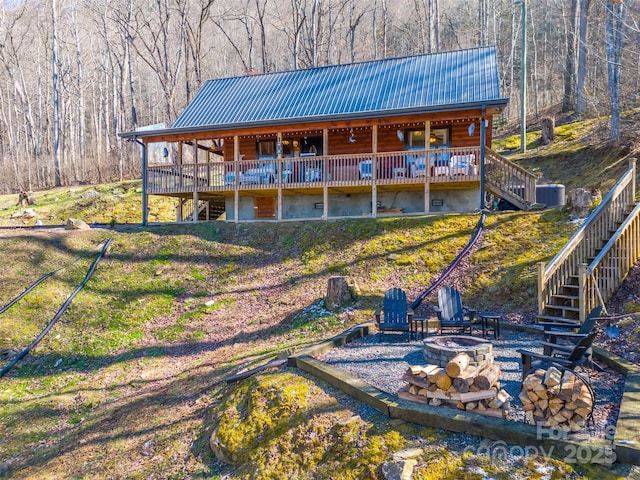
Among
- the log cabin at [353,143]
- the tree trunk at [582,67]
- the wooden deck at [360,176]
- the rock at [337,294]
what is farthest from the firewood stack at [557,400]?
the tree trunk at [582,67]

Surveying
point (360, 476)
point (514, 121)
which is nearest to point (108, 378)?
point (360, 476)

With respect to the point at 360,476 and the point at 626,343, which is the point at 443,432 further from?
the point at 626,343

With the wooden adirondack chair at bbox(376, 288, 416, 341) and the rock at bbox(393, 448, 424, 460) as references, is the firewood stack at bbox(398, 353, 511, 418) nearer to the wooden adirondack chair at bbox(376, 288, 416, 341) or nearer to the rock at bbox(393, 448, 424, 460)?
the rock at bbox(393, 448, 424, 460)

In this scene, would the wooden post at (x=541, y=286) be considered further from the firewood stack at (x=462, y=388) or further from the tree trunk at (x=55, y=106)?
the tree trunk at (x=55, y=106)

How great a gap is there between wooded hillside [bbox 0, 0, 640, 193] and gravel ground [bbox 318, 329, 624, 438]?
74.7 ft

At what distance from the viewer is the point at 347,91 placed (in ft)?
61.9

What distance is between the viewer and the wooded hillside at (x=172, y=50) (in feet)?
99.2

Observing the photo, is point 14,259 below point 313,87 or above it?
below

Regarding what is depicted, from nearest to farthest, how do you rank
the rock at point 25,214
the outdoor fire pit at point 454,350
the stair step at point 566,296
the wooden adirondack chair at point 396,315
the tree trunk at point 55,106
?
1. the outdoor fire pit at point 454,350
2. the stair step at point 566,296
3. the wooden adirondack chair at point 396,315
4. the rock at point 25,214
5. the tree trunk at point 55,106

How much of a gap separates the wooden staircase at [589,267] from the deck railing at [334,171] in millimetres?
5110

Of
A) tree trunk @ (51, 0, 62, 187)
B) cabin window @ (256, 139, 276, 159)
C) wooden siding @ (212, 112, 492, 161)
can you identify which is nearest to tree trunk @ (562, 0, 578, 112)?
wooden siding @ (212, 112, 492, 161)

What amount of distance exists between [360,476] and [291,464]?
3.14ft

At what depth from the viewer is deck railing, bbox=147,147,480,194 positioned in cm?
1448

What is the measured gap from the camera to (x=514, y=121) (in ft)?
104
